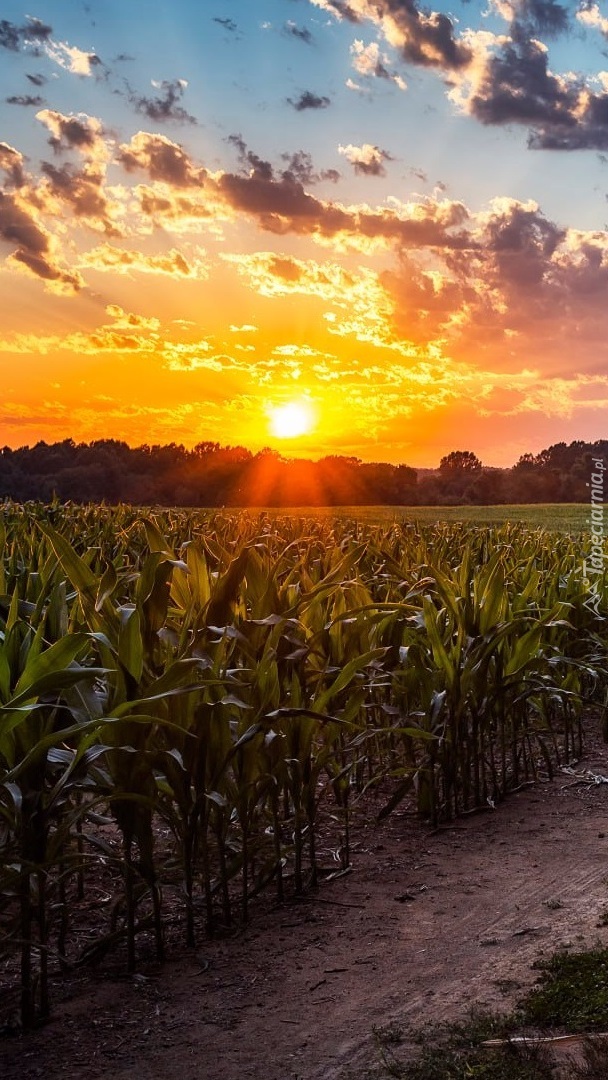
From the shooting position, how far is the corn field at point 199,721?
2.70m

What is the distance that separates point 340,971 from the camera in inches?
118

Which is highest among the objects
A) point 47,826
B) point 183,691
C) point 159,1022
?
point 183,691

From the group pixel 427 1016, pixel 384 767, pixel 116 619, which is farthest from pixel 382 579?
pixel 427 1016

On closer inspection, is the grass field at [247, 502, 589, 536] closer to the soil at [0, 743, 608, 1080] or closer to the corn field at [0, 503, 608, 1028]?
the corn field at [0, 503, 608, 1028]

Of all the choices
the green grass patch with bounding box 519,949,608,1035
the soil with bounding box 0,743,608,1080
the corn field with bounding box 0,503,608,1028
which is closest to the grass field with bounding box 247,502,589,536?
the corn field with bounding box 0,503,608,1028

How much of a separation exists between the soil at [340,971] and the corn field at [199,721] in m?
0.12

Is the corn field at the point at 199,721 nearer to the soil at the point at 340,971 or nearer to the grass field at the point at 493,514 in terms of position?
the soil at the point at 340,971

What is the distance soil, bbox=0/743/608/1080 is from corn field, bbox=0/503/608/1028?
122 millimetres

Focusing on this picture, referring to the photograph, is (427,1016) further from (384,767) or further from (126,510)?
(126,510)

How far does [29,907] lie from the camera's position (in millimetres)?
2670

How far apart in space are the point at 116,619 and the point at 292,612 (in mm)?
629

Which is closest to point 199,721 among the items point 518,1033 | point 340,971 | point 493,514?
point 340,971

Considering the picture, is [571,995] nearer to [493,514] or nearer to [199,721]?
[199,721]

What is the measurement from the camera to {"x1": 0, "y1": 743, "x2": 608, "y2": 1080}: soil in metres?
2.54
